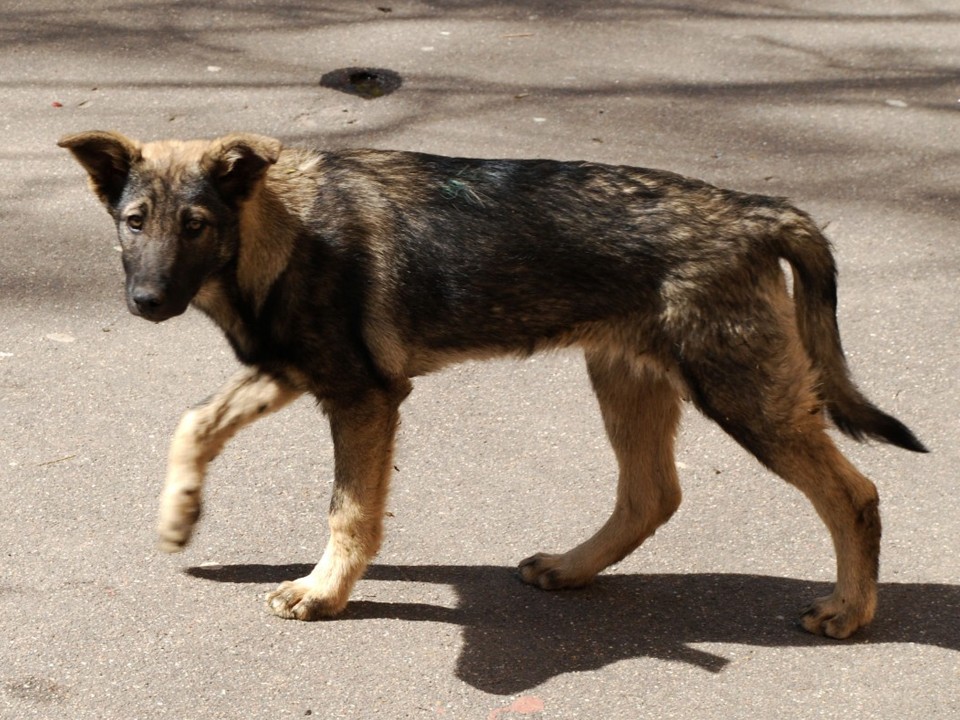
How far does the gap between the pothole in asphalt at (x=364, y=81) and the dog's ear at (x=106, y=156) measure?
471 cm

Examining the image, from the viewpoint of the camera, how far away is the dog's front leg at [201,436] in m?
4.83

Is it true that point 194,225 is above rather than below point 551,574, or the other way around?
above

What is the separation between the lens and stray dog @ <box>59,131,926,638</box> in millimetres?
4691

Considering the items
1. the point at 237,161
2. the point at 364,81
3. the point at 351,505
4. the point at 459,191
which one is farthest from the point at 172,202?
the point at 364,81

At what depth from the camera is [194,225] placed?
15.2ft

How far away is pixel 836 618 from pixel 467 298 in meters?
1.68

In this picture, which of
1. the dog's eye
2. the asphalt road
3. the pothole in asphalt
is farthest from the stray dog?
the pothole in asphalt

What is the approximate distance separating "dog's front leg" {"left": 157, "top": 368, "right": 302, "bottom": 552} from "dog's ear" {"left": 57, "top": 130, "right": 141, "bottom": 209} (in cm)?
76

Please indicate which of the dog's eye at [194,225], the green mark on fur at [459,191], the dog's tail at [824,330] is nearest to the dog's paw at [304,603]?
the dog's eye at [194,225]

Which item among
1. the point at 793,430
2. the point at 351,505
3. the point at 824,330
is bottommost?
the point at 351,505

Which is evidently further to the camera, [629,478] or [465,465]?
[465,465]

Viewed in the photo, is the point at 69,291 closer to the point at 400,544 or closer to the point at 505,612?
the point at 400,544

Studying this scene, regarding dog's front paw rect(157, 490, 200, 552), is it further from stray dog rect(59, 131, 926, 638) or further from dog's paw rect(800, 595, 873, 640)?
dog's paw rect(800, 595, 873, 640)

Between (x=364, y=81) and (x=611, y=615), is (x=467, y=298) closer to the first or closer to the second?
(x=611, y=615)
